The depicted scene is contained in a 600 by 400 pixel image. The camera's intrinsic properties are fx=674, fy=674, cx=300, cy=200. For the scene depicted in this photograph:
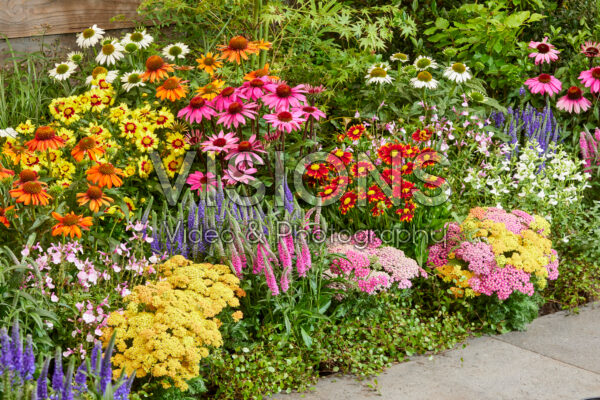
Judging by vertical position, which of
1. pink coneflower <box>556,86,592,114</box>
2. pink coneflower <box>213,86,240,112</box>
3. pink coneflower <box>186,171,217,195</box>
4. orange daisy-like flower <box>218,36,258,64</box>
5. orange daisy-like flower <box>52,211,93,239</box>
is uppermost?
orange daisy-like flower <box>218,36,258,64</box>

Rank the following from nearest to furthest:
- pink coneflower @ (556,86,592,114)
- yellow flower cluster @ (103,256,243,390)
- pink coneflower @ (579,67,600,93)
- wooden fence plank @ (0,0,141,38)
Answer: yellow flower cluster @ (103,256,243,390)
wooden fence plank @ (0,0,141,38)
pink coneflower @ (579,67,600,93)
pink coneflower @ (556,86,592,114)

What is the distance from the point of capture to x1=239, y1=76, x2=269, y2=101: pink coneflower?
378 cm

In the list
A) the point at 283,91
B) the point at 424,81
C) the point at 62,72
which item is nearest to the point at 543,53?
the point at 424,81

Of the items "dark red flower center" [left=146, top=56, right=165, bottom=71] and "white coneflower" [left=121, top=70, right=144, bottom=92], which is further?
"white coneflower" [left=121, top=70, right=144, bottom=92]

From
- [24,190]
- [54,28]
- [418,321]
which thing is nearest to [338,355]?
[418,321]

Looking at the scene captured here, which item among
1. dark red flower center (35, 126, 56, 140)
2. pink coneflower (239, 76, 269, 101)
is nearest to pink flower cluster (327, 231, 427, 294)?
pink coneflower (239, 76, 269, 101)

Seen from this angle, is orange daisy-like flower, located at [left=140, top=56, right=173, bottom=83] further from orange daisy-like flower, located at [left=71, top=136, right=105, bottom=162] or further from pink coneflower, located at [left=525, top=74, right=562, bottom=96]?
pink coneflower, located at [left=525, top=74, right=562, bottom=96]

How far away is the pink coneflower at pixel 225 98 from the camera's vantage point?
3.81m

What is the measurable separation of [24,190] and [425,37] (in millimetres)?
4124

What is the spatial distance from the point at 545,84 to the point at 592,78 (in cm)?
35

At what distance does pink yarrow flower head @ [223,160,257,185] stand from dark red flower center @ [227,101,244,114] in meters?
0.29

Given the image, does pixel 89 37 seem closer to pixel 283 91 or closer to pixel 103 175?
pixel 283 91

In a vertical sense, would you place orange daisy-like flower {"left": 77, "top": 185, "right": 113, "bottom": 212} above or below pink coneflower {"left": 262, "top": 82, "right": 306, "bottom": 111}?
below

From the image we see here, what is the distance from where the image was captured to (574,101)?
201 inches
